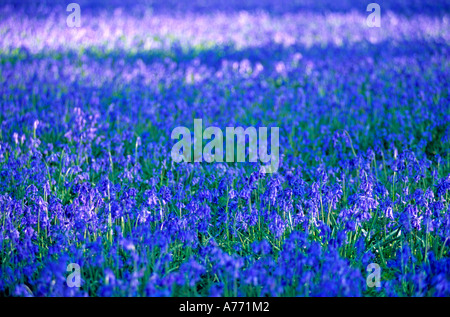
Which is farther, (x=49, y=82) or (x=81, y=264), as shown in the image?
(x=49, y=82)

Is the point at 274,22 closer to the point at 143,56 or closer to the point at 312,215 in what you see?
the point at 143,56

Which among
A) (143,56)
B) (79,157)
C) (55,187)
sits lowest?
(55,187)

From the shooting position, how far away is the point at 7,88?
586cm

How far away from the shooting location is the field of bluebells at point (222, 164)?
2680 mm

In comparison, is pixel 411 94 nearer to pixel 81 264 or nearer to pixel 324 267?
pixel 324 267

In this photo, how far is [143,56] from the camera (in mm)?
7949

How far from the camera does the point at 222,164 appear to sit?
13.5 ft

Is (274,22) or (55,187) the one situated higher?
(274,22)

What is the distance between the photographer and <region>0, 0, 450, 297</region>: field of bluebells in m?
2.68

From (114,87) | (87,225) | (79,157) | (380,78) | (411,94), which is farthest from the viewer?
(380,78)
